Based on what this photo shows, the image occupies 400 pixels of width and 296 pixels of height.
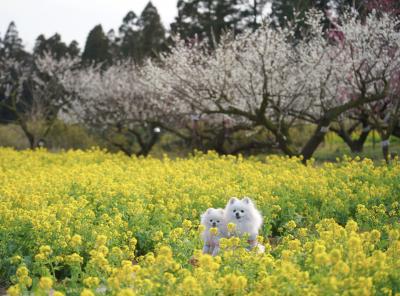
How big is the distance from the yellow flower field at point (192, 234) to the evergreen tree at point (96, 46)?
2892 cm

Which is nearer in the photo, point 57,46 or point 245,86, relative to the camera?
point 245,86

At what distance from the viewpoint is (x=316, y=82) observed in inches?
768

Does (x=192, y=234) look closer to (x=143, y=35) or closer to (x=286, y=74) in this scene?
(x=286, y=74)

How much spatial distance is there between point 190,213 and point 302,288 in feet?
15.5

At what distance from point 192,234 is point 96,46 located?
37.3 m

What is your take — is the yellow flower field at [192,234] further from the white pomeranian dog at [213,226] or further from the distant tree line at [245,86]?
the distant tree line at [245,86]

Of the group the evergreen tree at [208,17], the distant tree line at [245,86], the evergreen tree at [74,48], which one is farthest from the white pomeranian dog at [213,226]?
the evergreen tree at [74,48]

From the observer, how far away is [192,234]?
742 cm

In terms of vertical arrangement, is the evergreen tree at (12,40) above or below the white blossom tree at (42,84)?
above

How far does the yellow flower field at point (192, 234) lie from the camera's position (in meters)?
4.62

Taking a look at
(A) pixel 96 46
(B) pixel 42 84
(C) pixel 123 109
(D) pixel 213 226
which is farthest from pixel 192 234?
(A) pixel 96 46

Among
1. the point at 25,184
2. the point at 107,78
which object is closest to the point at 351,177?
the point at 25,184

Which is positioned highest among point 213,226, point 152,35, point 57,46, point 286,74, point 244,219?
point 152,35

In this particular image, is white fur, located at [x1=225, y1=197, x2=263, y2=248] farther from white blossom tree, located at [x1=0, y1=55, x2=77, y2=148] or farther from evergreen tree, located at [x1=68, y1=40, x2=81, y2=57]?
evergreen tree, located at [x1=68, y1=40, x2=81, y2=57]
